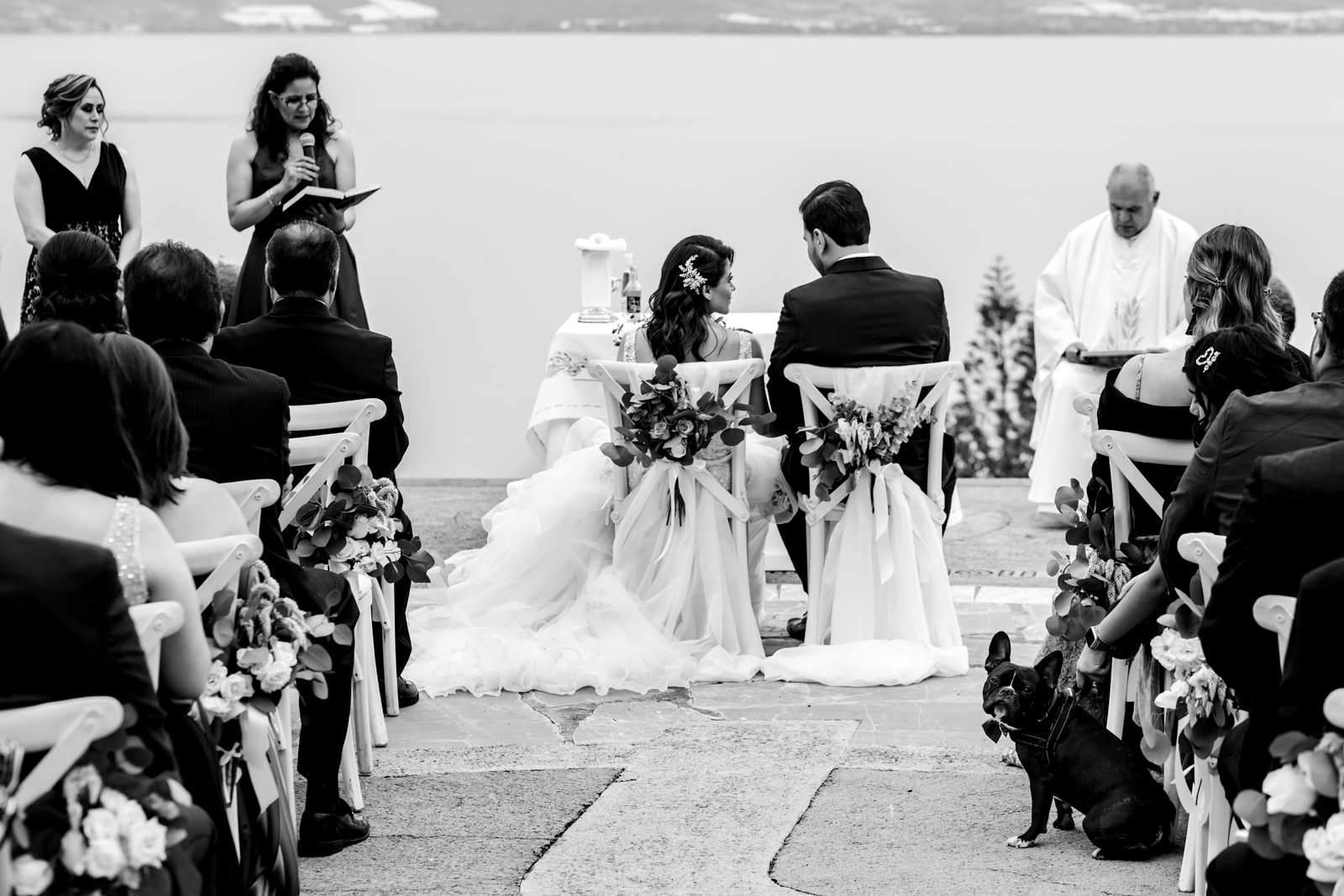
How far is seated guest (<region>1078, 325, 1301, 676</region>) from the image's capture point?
2938 mm

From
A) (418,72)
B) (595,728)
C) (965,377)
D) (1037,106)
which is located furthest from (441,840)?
(418,72)

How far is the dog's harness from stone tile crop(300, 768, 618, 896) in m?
0.87

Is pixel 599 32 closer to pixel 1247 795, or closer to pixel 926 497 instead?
pixel 926 497

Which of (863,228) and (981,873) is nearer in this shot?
(981,873)

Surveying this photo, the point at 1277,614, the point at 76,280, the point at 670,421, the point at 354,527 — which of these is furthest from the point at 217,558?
the point at 670,421

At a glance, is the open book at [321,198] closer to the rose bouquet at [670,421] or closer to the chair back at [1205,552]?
the rose bouquet at [670,421]

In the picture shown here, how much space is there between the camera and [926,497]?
4.59 meters

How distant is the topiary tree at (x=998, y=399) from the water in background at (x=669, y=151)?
2.07 m

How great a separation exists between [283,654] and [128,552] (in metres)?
0.44

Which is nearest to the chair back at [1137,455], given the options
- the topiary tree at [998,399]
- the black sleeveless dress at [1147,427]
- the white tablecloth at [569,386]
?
the black sleeveless dress at [1147,427]

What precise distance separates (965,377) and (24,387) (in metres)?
6.83

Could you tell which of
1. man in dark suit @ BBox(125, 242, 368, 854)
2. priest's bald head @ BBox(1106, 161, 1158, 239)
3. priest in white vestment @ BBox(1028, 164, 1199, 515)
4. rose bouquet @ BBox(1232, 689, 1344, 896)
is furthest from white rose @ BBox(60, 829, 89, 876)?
priest's bald head @ BBox(1106, 161, 1158, 239)

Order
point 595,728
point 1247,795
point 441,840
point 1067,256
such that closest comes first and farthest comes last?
point 1247,795 → point 441,840 → point 595,728 → point 1067,256

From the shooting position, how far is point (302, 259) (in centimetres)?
357
